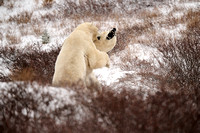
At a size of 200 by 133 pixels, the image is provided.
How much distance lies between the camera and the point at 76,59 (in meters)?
2.45

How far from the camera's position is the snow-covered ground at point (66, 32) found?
4.50 metres

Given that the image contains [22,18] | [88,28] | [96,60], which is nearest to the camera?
[96,60]

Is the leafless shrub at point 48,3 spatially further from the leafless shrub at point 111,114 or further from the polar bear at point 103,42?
the leafless shrub at point 111,114

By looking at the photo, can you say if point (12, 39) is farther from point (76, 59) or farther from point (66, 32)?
point (76, 59)

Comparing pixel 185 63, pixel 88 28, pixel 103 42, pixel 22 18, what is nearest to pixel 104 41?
pixel 103 42

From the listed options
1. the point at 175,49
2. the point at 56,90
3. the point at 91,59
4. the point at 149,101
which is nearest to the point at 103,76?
the point at 175,49

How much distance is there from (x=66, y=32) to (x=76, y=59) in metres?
6.99

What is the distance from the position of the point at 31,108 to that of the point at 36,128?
33 centimetres

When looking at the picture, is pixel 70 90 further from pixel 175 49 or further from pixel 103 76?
pixel 103 76

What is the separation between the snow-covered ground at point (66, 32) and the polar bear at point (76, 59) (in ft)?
1.47

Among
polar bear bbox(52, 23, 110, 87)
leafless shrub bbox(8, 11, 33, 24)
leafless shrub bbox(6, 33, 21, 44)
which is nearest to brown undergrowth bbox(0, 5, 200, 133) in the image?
polar bear bbox(52, 23, 110, 87)

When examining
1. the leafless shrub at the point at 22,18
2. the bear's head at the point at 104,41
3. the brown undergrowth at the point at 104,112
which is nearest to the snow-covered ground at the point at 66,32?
the leafless shrub at the point at 22,18

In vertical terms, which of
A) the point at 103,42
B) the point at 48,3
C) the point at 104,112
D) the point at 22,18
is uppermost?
the point at 48,3

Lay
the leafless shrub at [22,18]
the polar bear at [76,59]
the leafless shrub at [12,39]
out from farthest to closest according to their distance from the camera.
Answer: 1. the leafless shrub at [22,18]
2. the leafless shrub at [12,39]
3. the polar bear at [76,59]
